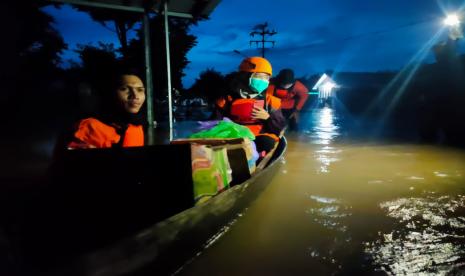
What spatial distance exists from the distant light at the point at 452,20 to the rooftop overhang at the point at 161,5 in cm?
1524

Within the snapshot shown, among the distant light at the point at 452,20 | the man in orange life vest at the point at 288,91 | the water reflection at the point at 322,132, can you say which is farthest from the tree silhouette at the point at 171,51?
the distant light at the point at 452,20

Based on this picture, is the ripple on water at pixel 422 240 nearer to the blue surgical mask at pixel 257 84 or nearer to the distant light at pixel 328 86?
the blue surgical mask at pixel 257 84

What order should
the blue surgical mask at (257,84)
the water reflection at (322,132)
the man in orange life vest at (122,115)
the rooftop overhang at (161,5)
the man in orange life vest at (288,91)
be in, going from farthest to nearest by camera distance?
the water reflection at (322,132)
the man in orange life vest at (288,91)
the blue surgical mask at (257,84)
the rooftop overhang at (161,5)
the man in orange life vest at (122,115)

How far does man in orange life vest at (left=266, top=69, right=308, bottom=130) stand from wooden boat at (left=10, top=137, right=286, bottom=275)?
7.97 metres

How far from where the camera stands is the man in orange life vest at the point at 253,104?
5.79 meters

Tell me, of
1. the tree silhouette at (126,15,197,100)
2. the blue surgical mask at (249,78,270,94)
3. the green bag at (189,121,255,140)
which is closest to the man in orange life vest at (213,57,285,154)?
the blue surgical mask at (249,78,270,94)

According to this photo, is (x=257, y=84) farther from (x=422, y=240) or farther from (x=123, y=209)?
(x=123, y=209)

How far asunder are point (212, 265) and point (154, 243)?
800 mm

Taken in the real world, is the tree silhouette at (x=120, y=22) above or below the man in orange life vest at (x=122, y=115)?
above

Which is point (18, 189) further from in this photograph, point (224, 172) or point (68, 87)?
point (224, 172)

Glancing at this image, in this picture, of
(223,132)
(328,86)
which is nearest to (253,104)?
(223,132)

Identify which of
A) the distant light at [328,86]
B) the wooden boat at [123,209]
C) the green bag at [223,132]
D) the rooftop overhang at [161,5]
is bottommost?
the wooden boat at [123,209]

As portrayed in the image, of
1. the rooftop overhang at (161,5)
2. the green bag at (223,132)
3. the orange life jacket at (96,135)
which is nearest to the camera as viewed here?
the orange life jacket at (96,135)

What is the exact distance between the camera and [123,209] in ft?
9.16
